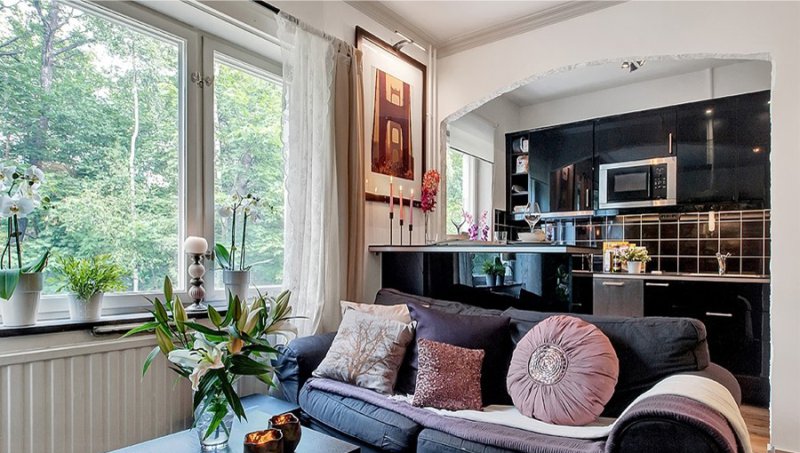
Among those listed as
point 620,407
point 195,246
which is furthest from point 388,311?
point 620,407

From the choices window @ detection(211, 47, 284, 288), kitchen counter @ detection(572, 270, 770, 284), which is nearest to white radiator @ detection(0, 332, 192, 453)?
window @ detection(211, 47, 284, 288)

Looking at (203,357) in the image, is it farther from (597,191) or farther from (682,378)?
(597,191)

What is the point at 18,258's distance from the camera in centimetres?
175

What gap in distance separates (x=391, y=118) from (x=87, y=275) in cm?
213

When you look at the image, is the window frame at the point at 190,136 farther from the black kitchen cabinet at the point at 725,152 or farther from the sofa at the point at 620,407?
the black kitchen cabinet at the point at 725,152

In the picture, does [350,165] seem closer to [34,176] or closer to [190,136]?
[190,136]

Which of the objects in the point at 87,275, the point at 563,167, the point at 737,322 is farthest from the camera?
the point at 563,167

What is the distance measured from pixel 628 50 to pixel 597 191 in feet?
5.95

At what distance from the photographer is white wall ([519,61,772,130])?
3.79 m

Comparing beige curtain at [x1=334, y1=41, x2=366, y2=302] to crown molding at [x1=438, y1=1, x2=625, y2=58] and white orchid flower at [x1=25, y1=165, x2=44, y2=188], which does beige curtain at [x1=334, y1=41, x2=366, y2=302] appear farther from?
white orchid flower at [x1=25, y1=165, x2=44, y2=188]

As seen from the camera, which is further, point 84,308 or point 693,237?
point 693,237

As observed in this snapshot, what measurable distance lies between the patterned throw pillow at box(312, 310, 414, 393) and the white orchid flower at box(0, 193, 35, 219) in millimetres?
1393

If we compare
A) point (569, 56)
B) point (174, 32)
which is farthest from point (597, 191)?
point (174, 32)

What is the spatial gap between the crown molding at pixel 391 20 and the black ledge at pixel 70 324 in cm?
224
